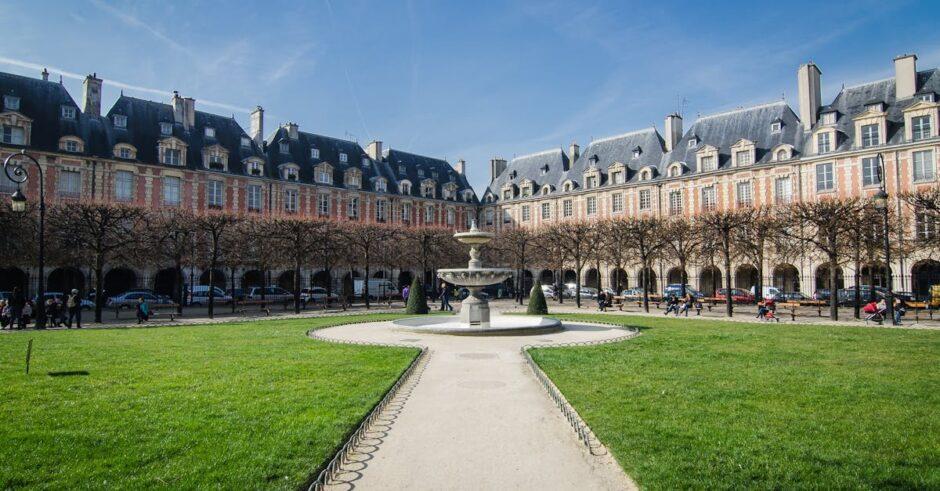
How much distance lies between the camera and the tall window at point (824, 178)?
112 ft

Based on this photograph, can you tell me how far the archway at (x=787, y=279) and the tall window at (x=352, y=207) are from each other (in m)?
30.4

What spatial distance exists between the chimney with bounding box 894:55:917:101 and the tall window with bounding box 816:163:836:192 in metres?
5.28

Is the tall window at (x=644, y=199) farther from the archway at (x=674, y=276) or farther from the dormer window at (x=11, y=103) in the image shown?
the dormer window at (x=11, y=103)

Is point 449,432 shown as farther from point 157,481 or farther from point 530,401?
point 157,481

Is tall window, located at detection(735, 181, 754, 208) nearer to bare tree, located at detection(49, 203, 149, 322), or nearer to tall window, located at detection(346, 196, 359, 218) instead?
tall window, located at detection(346, 196, 359, 218)

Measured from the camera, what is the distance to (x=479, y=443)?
5.51 meters

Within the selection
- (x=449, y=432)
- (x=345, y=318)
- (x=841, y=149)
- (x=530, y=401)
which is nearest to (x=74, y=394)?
(x=449, y=432)

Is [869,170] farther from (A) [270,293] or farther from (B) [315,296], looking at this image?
(A) [270,293]

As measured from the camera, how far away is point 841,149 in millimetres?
33844

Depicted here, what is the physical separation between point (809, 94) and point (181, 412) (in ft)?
133

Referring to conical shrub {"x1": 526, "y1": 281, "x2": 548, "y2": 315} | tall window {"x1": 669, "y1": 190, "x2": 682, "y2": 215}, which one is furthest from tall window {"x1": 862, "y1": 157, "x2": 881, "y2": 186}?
conical shrub {"x1": 526, "y1": 281, "x2": 548, "y2": 315}

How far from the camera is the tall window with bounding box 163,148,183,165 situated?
36.4 m

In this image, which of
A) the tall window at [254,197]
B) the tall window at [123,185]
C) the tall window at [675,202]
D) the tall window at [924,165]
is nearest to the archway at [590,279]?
the tall window at [675,202]

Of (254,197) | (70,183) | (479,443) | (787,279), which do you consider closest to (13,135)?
(70,183)
